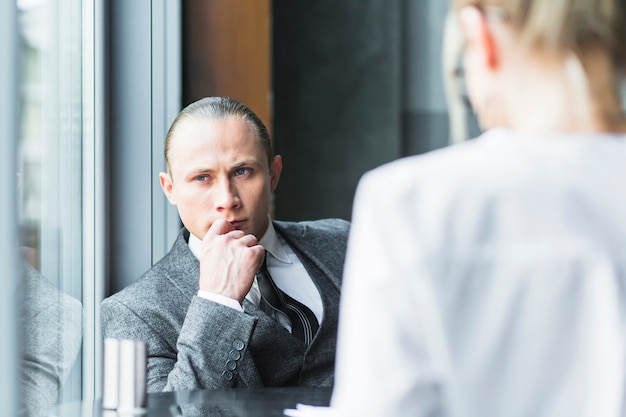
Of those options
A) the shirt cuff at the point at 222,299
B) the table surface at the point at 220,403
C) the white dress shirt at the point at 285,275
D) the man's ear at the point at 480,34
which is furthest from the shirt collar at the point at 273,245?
the man's ear at the point at 480,34

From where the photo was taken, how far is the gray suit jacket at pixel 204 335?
2.15m

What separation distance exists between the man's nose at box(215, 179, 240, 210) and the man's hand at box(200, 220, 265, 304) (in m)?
0.05

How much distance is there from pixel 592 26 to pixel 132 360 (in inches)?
45.2

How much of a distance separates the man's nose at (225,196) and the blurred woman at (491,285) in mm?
1692

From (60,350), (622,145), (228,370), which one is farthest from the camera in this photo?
(60,350)

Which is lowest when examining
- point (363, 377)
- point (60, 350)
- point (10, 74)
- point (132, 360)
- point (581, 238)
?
point (60, 350)

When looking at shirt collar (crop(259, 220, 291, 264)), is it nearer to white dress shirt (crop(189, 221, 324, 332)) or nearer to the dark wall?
white dress shirt (crop(189, 221, 324, 332))

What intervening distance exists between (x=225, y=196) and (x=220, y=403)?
797 millimetres

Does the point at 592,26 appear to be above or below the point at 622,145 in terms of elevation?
above

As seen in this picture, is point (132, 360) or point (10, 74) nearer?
point (10, 74)

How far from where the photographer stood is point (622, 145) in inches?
34.1

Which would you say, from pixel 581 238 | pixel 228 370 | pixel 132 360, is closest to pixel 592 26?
pixel 581 238

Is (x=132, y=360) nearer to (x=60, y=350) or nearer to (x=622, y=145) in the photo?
(x=60, y=350)

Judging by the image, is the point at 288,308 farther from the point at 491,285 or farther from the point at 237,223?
the point at 491,285
